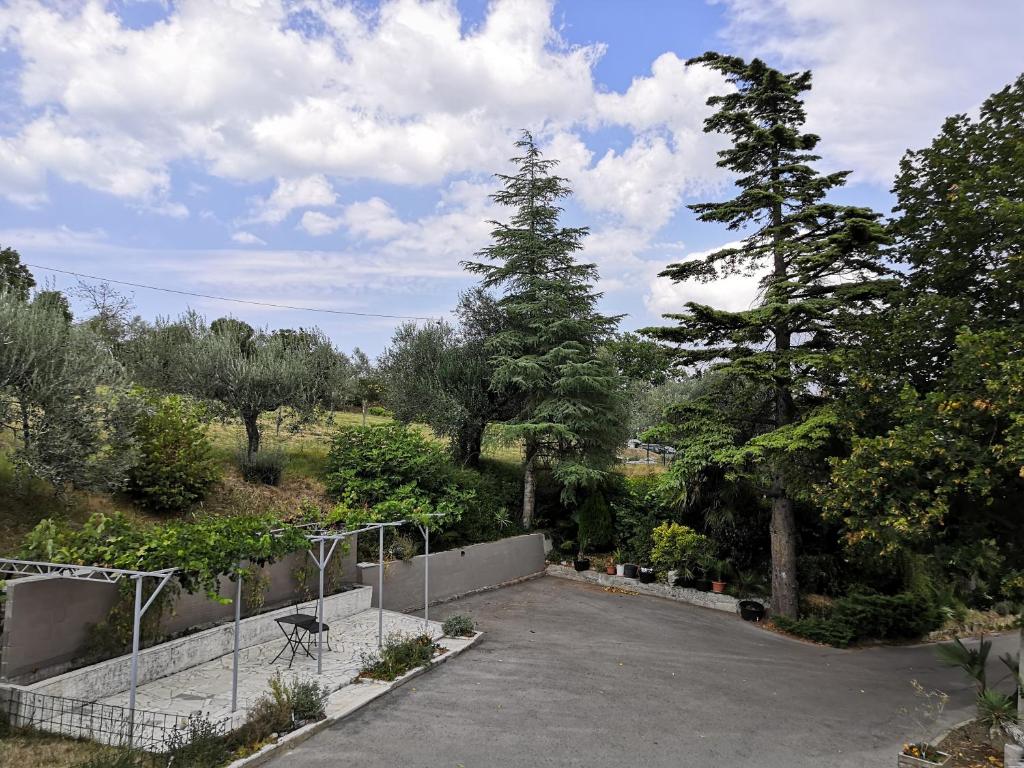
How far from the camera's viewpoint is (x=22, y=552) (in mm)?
7430

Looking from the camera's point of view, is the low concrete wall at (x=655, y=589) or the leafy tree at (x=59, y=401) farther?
the low concrete wall at (x=655, y=589)

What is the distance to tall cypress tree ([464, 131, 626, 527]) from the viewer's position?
1814 cm

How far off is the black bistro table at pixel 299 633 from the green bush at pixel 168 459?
383cm

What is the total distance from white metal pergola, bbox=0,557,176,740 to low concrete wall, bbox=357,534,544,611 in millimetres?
6698

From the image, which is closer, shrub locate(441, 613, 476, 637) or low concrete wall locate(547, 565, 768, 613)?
shrub locate(441, 613, 476, 637)

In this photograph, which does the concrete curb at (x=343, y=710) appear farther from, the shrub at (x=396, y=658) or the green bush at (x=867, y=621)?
the green bush at (x=867, y=621)

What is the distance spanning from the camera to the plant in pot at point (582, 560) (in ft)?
59.5

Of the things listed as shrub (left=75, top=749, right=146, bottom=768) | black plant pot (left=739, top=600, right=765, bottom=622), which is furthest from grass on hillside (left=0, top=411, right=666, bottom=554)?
black plant pot (left=739, top=600, right=765, bottom=622)

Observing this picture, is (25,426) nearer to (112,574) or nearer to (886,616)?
(112,574)

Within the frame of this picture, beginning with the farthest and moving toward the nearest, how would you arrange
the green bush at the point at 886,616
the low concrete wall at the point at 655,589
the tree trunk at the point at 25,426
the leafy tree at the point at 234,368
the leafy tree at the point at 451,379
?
the leafy tree at the point at 451,379
the low concrete wall at the point at 655,589
the leafy tree at the point at 234,368
the green bush at the point at 886,616
the tree trunk at the point at 25,426

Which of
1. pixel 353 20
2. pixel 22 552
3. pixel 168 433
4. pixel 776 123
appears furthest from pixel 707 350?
pixel 22 552

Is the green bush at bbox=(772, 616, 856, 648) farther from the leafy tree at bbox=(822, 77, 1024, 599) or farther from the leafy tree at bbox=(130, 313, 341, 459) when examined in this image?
the leafy tree at bbox=(130, 313, 341, 459)

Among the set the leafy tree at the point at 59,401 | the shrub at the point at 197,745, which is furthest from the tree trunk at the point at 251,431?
the shrub at the point at 197,745

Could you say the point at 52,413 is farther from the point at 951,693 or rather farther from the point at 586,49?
the point at 951,693
